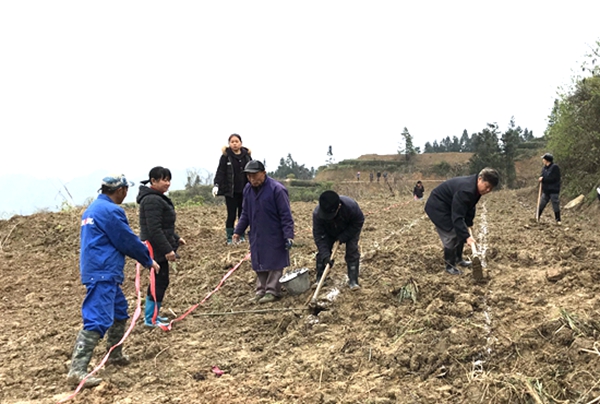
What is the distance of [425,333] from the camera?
388cm

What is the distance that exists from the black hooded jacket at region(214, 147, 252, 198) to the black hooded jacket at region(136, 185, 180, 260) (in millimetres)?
2901

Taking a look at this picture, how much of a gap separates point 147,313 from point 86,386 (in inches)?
54.1

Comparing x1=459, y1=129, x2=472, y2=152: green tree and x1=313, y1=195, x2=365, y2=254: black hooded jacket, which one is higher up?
x1=459, y1=129, x2=472, y2=152: green tree

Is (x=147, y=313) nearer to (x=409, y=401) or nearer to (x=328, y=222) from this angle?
(x=328, y=222)

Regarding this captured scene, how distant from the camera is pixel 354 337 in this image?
161 inches

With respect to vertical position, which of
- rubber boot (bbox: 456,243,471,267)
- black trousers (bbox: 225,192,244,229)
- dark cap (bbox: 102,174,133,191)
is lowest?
rubber boot (bbox: 456,243,471,267)

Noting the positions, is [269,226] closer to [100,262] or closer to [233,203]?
[100,262]

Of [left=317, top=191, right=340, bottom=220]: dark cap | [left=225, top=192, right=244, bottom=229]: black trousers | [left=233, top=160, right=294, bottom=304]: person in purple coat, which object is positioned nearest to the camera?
[left=317, top=191, right=340, bottom=220]: dark cap

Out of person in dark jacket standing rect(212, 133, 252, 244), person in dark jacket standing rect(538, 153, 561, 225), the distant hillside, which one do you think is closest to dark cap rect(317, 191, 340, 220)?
person in dark jacket standing rect(212, 133, 252, 244)

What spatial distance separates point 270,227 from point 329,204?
2.73 ft

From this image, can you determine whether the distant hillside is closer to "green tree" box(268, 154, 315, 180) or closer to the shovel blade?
"green tree" box(268, 154, 315, 180)

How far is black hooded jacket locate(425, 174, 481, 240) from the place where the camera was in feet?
17.9

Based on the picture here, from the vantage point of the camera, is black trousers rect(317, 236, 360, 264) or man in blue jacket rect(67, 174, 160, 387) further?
black trousers rect(317, 236, 360, 264)

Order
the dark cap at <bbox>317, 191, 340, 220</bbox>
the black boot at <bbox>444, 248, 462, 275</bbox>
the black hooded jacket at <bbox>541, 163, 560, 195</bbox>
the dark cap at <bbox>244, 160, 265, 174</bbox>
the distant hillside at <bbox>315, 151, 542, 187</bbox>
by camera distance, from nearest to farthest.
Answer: the dark cap at <bbox>317, 191, 340, 220</bbox>, the dark cap at <bbox>244, 160, 265, 174</bbox>, the black boot at <bbox>444, 248, 462, 275</bbox>, the black hooded jacket at <bbox>541, 163, 560, 195</bbox>, the distant hillside at <bbox>315, 151, 542, 187</bbox>
